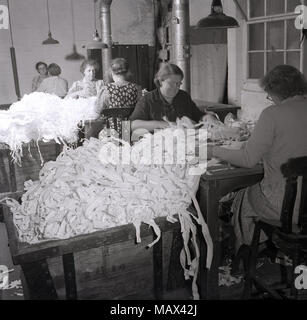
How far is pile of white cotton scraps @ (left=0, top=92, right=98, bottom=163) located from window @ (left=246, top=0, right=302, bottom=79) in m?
3.57

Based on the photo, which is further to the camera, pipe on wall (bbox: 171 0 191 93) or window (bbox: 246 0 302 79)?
window (bbox: 246 0 302 79)

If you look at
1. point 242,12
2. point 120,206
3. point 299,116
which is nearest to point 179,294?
point 120,206

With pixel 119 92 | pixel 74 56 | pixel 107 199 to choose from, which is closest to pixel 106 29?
pixel 74 56

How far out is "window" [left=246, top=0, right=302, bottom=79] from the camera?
246 inches

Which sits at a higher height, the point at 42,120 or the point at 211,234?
the point at 42,120

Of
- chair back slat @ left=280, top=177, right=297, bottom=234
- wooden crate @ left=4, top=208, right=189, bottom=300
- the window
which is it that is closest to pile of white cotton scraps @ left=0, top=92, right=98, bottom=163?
wooden crate @ left=4, top=208, right=189, bottom=300

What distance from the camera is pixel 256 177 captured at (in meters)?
2.64

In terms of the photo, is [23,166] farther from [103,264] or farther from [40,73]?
[40,73]

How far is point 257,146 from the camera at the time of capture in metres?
2.49

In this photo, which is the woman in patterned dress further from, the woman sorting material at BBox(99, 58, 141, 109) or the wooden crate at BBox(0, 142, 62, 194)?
the wooden crate at BBox(0, 142, 62, 194)

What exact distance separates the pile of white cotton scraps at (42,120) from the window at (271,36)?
11.7 feet

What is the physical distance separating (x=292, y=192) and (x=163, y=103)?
6.87ft
